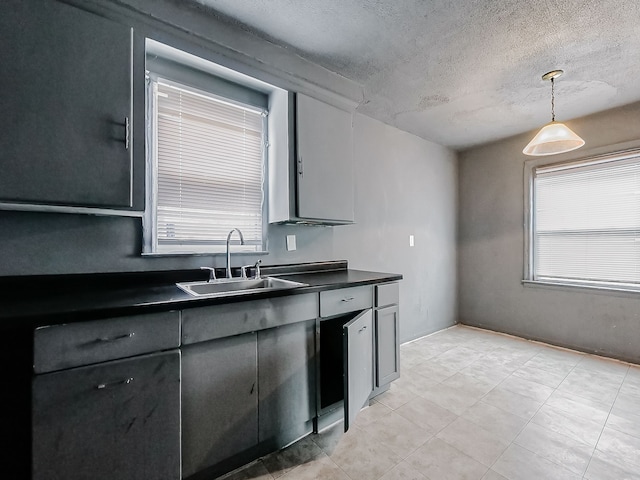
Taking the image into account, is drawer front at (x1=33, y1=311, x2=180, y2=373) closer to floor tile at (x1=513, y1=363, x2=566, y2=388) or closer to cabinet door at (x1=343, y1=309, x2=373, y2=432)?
cabinet door at (x1=343, y1=309, x2=373, y2=432)

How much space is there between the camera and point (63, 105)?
1.32m

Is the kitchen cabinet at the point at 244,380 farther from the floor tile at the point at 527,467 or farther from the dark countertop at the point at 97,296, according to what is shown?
the floor tile at the point at 527,467

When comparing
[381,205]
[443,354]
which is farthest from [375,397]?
[381,205]

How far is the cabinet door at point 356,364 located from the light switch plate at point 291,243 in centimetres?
85

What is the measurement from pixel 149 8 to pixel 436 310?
4024 mm

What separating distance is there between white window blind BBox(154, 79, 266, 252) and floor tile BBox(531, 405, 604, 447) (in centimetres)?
233

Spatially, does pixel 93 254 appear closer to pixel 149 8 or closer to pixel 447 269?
pixel 149 8

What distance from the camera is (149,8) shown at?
1513mm

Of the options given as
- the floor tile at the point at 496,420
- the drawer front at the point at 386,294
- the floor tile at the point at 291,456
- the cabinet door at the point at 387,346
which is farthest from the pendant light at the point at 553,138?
the floor tile at the point at 291,456

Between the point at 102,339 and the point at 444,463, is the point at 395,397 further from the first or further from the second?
the point at 102,339

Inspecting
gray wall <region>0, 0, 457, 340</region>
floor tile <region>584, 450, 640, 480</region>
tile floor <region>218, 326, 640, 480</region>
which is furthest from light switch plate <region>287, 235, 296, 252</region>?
floor tile <region>584, 450, 640, 480</region>

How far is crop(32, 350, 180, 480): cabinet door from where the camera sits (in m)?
1.05

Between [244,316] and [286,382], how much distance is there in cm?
50

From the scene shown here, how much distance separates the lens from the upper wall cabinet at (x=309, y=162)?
2133mm
